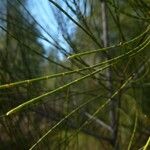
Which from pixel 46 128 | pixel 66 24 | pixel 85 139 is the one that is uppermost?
pixel 66 24

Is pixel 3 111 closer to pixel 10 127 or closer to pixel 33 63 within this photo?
pixel 10 127

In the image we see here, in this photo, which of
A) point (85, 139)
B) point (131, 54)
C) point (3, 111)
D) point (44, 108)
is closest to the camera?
point (131, 54)

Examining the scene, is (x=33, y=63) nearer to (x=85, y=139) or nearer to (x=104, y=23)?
(x=104, y=23)

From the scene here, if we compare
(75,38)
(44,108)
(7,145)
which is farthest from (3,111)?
(75,38)

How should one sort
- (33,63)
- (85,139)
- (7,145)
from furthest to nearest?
(85,139)
(33,63)
(7,145)

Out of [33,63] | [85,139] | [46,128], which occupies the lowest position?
[85,139]

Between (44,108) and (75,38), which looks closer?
(44,108)

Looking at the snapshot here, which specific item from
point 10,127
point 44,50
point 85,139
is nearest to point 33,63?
point 44,50

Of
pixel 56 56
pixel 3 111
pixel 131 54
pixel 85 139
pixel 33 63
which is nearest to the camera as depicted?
pixel 131 54

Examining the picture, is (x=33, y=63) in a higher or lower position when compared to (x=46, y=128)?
higher
